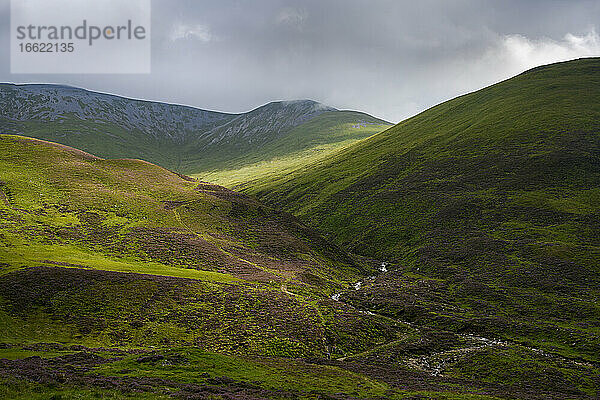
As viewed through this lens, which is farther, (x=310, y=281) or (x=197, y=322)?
(x=310, y=281)

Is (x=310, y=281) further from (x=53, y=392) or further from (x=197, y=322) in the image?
(x=53, y=392)

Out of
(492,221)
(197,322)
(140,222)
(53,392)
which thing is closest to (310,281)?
(197,322)

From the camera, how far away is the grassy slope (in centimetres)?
7306

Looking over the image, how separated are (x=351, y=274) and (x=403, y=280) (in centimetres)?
1407

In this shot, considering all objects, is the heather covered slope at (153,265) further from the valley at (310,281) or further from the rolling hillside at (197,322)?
the valley at (310,281)

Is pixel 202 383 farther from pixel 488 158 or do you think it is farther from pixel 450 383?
pixel 488 158

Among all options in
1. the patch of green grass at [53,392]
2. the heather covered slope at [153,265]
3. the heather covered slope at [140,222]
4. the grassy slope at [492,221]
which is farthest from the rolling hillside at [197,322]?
the grassy slope at [492,221]

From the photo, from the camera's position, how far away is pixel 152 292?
61.8 m

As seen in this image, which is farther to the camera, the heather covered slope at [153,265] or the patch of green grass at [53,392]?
the heather covered slope at [153,265]

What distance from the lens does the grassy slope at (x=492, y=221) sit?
73062 millimetres

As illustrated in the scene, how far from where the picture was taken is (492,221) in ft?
396

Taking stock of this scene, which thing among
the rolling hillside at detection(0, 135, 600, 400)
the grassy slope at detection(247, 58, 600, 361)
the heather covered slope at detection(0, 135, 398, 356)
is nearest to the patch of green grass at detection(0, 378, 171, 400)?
the rolling hillside at detection(0, 135, 600, 400)

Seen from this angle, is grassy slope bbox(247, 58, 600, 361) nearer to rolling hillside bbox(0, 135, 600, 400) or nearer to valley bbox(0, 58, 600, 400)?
valley bbox(0, 58, 600, 400)

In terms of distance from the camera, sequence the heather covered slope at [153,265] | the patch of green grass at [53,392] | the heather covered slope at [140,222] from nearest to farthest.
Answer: the patch of green grass at [53,392], the heather covered slope at [153,265], the heather covered slope at [140,222]
